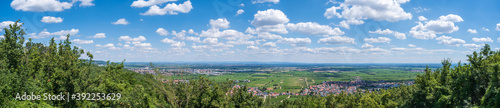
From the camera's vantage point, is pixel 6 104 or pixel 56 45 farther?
pixel 56 45

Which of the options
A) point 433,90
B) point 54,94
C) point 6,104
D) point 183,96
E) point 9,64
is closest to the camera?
point 6,104

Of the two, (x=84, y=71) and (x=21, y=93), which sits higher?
(x=84, y=71)

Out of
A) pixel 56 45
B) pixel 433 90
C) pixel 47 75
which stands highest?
pixel 56 45

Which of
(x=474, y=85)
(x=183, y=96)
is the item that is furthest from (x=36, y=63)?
(x=474, y=85)

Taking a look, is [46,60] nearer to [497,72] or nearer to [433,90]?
[497,72]

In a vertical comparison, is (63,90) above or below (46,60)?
below

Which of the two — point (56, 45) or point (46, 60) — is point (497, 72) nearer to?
point (46, 60)

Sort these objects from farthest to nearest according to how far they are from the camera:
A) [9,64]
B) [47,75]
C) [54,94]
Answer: [9,64] < [47,75] < [54,94]

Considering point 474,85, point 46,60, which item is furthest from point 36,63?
point 474,85

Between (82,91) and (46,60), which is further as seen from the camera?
(46,60)
